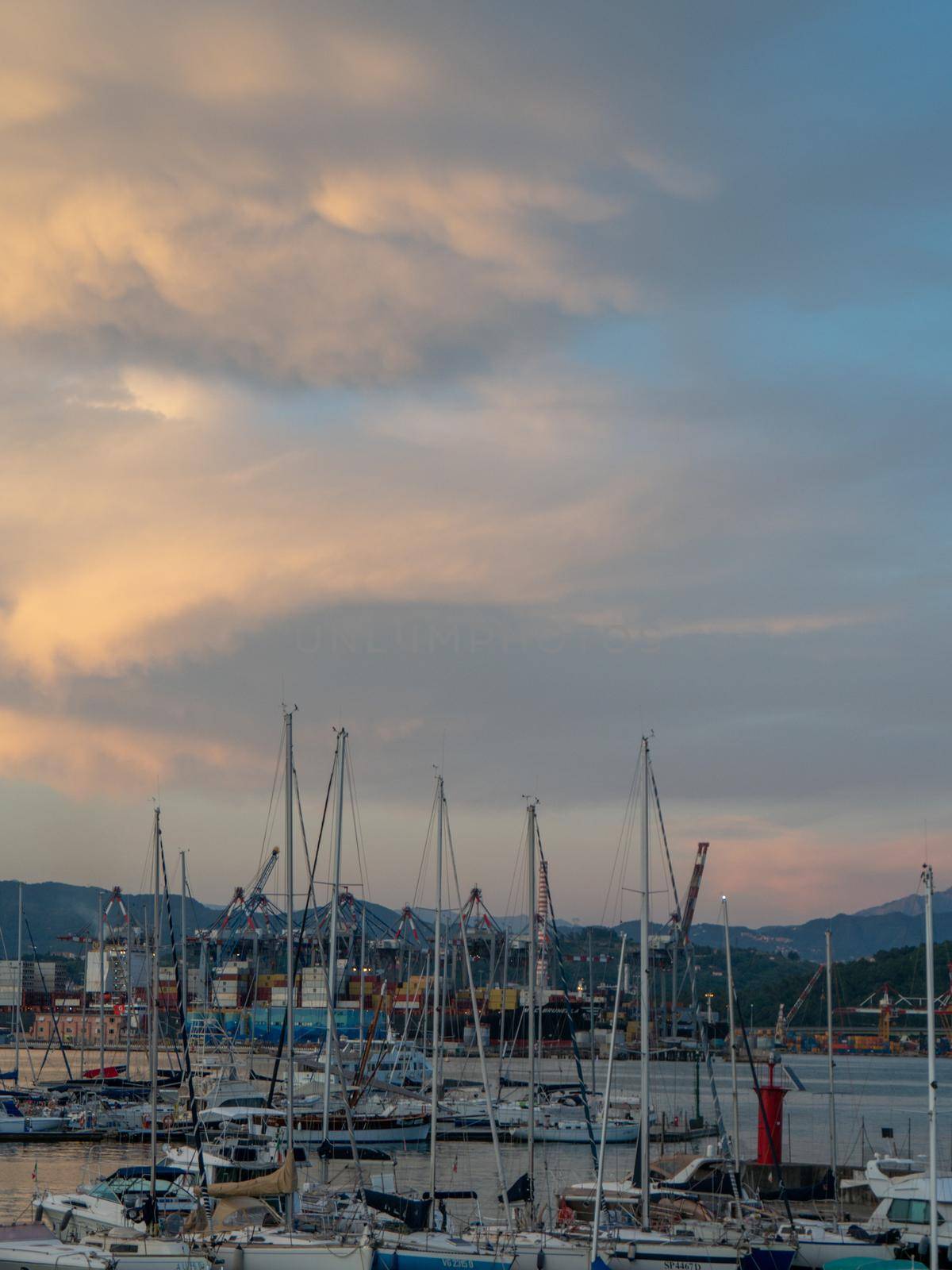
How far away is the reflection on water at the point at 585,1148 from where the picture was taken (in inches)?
1812

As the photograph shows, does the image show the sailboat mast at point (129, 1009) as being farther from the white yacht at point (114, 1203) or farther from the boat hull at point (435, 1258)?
the boat hull at point (435, 1258)

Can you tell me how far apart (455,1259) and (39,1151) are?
3197cm

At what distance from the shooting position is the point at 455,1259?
2639 centimetres

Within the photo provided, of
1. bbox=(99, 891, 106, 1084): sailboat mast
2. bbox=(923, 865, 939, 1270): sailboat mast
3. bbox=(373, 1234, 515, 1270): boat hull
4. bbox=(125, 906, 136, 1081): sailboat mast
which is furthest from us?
bbox=(125, 906, 136, 1081): sailboat mast

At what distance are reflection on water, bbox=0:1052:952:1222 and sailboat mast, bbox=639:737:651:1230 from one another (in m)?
2.58

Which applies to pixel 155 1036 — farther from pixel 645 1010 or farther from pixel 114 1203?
pixel 645 1010

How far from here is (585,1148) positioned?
59344 millimetres

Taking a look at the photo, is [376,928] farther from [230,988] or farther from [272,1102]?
[272,1102]

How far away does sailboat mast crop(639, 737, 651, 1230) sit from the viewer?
28469 mm

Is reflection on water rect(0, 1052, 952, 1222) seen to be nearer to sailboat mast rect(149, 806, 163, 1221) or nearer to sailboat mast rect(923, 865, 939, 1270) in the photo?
sailboat mast rect(149, 806, 163, 1221)

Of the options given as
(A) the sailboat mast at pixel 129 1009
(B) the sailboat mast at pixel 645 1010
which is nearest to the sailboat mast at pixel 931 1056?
(B) the sailboat mast at pixel 645 1010

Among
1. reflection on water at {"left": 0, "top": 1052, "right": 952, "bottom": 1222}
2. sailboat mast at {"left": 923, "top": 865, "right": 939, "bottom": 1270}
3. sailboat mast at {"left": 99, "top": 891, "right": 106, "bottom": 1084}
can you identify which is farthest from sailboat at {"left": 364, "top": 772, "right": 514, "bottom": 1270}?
sailboat mast at {"left": 99, "top": 891, "right": 106, "bottom": 1084}

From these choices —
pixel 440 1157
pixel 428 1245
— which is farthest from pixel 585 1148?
pixel 428 1245

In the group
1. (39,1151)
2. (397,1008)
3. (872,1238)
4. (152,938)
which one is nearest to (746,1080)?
(397,1008)
